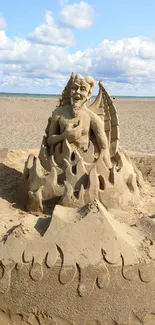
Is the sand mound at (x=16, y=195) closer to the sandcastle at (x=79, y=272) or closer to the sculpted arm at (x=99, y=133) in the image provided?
the sandcastle at (x=79, y=272)

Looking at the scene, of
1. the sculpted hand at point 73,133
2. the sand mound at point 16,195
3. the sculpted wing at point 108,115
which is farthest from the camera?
the sculpted wing at point 108,115

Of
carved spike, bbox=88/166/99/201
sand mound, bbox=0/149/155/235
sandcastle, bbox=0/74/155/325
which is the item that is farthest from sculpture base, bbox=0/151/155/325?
carved spike, bbox=88/166/99/201

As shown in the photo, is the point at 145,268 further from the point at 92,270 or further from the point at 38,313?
the point at 38,313

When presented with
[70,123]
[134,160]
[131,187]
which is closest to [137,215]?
[131,187]

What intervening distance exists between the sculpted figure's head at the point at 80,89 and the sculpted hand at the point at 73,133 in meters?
0.23

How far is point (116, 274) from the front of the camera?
2779 mm

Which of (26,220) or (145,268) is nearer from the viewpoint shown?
(145,268)

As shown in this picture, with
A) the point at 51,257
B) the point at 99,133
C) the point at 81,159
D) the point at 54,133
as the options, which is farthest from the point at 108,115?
the point at 51,257

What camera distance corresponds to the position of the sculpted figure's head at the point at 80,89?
14.2ft

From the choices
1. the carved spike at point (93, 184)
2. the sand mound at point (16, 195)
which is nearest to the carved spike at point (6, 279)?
the sand mound at point (16, 195)

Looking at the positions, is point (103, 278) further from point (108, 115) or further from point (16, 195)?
point (108, 115)

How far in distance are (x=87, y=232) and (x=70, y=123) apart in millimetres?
1873

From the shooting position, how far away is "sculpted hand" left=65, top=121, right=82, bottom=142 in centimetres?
446

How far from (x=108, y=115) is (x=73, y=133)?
606 millimetres
